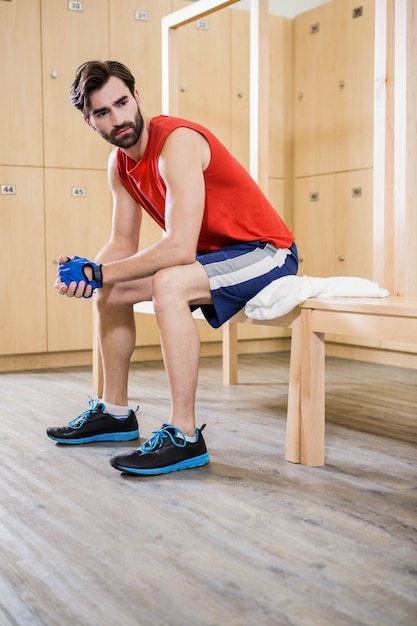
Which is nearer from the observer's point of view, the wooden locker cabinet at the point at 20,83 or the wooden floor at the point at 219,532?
the wooden floor at the point at 219,532

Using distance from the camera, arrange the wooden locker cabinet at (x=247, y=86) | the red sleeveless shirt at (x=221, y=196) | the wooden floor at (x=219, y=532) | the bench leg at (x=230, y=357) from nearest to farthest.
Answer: the wooden floor at (x=219, y=532)
the red sleeveless shirt at (x=221, y=196)
the bench leg at (x=230, y=357)
the wooden locker cabinet at (x=247, y=86)

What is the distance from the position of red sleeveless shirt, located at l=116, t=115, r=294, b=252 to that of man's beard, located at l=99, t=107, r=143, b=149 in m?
0.03

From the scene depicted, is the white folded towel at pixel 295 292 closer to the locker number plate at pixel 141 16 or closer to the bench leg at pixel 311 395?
the bench leg at pixel 311 395

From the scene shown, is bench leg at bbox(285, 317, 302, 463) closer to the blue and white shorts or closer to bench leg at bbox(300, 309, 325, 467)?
bench leg at bbox(300, 309, 325, 467)

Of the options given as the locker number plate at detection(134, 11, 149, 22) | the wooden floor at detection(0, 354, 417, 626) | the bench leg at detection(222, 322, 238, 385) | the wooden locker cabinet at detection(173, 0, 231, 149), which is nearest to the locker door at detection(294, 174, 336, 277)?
the wooden locker cabinet at detection(173, 0, 231, 149)

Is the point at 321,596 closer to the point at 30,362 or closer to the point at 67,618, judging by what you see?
the point at 67,618

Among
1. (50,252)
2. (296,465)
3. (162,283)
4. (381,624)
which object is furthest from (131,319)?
(50,252)

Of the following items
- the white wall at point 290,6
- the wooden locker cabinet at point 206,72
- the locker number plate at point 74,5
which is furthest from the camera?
the white wall at point 290,6

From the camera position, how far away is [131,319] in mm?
2209

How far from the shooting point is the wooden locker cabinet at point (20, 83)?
362 centimetres

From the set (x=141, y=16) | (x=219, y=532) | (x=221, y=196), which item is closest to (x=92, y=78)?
(x=221, y=196)

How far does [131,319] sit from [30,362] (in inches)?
68.6

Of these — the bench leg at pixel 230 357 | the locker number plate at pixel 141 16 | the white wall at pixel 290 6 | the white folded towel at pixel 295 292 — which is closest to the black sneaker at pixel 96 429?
the white folded towel at pixel 295 292

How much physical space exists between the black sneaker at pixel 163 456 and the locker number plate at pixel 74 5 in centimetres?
267
